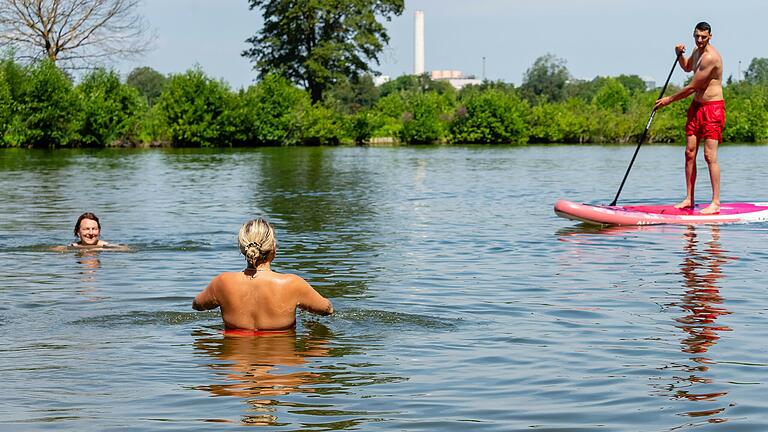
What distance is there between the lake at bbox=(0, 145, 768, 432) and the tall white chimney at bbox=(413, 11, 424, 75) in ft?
531

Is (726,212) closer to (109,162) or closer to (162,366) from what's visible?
(162,366)

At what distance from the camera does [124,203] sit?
22.0 meters

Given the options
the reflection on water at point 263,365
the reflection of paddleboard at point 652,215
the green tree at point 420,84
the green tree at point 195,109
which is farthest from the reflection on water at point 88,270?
the green tree at point 420,84

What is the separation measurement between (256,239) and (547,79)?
374ft

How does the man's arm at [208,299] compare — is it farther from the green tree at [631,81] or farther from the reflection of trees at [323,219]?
the green tree at [631,81]

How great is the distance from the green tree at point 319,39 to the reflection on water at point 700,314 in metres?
56.4

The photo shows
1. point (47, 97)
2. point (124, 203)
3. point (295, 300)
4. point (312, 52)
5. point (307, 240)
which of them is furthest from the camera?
point (312, 52)

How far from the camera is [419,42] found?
181625 mm

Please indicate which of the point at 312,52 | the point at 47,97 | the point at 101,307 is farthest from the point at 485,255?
the point at 312,52

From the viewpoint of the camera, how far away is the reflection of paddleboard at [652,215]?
16172mm

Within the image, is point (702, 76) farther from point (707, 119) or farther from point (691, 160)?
point (691, 160)

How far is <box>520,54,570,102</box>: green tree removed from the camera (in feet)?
387

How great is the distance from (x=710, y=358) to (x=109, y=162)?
113ft

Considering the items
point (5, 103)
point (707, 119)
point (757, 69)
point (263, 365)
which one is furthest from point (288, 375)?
point (757, 69)
